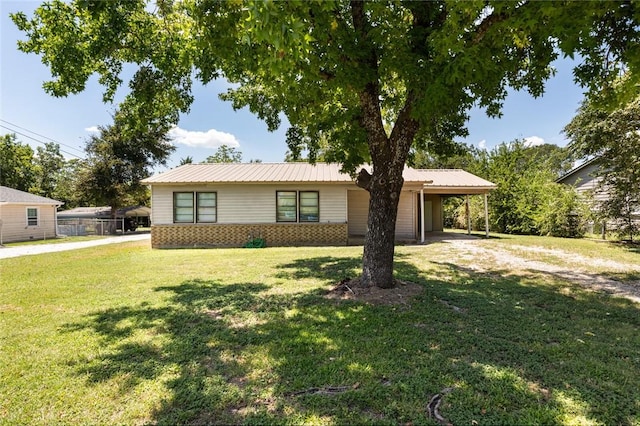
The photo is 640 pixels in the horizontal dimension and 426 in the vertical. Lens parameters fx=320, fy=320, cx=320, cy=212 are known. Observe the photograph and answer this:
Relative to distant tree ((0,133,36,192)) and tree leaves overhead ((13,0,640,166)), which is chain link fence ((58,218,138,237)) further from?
tree leaves overhead ((13,0,640,166))

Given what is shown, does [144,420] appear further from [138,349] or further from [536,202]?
[536,202]

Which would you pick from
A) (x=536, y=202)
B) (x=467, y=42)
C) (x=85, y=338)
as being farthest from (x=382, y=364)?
(x=536, y=202)

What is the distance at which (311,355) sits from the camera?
342cm

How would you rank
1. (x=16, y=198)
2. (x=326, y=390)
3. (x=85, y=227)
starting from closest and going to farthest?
1. (x=326, y=390)
2. (x=16, y=198)
3. (x=85, y=227)

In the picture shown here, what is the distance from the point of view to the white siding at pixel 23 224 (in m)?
19.1

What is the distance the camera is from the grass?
2.50m

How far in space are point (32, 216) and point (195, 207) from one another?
A: 14.9 metres

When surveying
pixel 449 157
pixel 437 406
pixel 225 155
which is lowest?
pixel 437 406

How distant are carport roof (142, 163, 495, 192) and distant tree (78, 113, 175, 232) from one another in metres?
13.1

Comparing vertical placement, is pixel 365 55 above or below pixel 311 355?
above

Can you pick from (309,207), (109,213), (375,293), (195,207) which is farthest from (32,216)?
(375,293)

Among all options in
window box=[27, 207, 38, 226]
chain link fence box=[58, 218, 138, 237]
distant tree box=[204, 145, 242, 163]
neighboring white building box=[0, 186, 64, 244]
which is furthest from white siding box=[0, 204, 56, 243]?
distant tree box=[204, 145, 242, 163]

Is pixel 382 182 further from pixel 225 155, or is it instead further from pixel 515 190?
pixel 225 155

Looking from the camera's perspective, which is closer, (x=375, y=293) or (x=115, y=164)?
(x=375, y=293)
